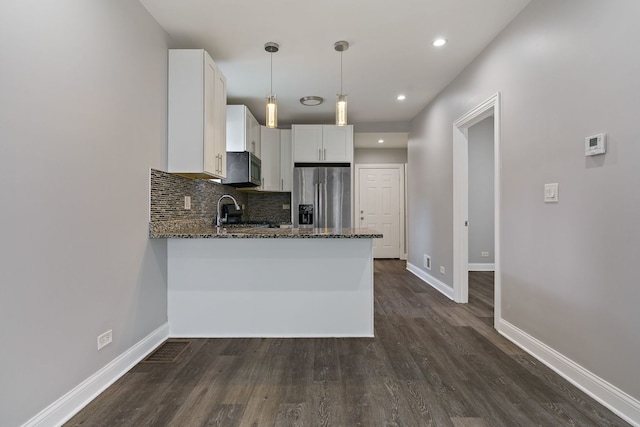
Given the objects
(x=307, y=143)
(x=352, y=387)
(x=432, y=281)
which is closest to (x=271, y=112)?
(x=352, y=387)

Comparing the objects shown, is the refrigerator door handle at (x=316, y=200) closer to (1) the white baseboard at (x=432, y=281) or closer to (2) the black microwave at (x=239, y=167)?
(2) the black microwave at (x=239, y=167)

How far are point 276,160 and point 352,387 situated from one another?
3.84 metres

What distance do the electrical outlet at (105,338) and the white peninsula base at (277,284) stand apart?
2.27 ft

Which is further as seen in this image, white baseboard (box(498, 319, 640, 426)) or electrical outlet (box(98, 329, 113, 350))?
electrical outlet (box(98, 329, 113, 350))

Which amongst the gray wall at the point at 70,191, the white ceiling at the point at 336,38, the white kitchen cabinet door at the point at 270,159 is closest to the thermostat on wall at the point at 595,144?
the white ceiling at the point at 336,38

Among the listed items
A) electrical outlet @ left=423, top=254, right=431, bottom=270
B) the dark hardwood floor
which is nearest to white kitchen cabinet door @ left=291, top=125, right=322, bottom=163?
electrical outlet @ left=423, top=254, right=431, bottom=270

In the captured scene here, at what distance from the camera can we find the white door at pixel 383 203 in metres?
6.90

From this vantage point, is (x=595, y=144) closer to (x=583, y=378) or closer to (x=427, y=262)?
(x=583, y=378)

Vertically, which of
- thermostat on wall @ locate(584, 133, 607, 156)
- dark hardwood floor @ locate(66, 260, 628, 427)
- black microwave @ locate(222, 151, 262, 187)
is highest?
black microwave @ locate(222, 151, 262, 187)

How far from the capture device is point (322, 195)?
4.98 metres

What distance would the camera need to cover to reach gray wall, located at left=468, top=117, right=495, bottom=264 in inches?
223

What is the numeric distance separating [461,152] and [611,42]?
76.2 inches

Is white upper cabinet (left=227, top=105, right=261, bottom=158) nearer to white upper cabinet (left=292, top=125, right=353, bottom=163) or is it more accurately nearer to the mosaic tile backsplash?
the mosaic tile backsplash

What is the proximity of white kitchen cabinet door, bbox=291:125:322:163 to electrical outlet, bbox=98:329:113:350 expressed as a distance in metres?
3.55
